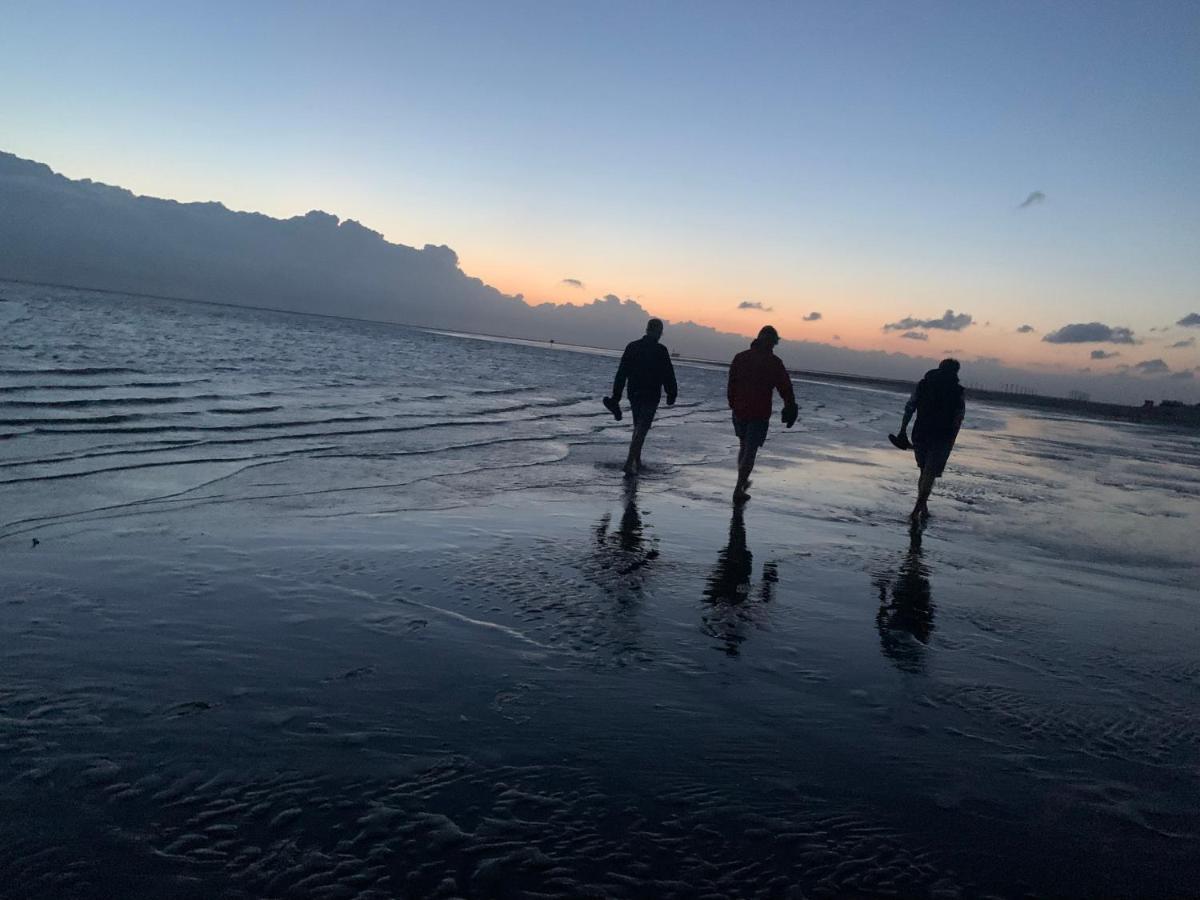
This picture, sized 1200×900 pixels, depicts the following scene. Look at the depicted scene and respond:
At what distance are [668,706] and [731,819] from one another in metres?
0.96

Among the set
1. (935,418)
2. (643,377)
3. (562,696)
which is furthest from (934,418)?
(562,696)

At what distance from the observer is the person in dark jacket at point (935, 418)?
10234mm

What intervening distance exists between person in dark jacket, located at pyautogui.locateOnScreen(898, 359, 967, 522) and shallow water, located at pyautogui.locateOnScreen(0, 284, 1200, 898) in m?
0.85

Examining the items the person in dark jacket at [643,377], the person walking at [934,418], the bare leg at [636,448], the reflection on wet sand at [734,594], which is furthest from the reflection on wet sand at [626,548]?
the person walking at [934,418]

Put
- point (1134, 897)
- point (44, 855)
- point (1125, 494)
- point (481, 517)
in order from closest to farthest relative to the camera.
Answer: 1. point (44, 855)
2. point (1134, 897)
3. point (481, 517)
4. point (1125, 494)

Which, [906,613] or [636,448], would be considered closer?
[906,613]

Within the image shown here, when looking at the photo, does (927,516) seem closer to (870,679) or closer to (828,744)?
(870,679)

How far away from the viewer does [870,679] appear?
4.43m

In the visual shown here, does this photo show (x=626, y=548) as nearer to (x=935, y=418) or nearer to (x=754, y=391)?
(x=754, y=391)

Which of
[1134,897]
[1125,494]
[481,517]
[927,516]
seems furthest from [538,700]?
[1125,494]

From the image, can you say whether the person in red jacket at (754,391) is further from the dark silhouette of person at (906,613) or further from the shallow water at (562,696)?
the dark silhouette of person at (906,613)

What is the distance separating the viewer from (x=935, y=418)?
10.3 m

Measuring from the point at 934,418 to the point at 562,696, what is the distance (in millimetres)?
8220

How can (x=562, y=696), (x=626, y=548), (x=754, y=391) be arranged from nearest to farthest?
(x=562, y=696), (x=626, y=548), (x=754, y=391)
